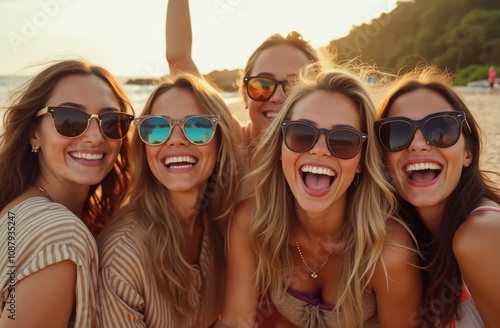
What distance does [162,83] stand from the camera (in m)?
4.04

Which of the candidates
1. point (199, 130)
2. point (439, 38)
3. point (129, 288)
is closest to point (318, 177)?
point (199, 130)

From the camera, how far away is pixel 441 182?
3529 mm

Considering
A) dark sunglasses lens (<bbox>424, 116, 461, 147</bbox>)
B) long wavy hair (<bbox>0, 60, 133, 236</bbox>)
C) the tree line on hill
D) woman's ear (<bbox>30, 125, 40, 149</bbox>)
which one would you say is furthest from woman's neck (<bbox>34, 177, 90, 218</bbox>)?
the tree line on hill

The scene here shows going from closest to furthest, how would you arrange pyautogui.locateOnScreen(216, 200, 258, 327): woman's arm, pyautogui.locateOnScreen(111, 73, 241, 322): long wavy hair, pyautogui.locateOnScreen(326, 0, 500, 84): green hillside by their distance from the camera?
1. pyautogui.locateOnScreen(111, 73, 241, 322): long wavy hair
2. pyautogui.locateOnScreen(216, 200, 258, 327): woman's arm
3. pyautogui.locateOnScreen(326, 0, 500, 84): green hillside

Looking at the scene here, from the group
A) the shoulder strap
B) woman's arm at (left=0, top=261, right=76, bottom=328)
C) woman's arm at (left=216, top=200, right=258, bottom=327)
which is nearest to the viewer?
woman's arm at (left=0, top=261, right=76, bottom=328)

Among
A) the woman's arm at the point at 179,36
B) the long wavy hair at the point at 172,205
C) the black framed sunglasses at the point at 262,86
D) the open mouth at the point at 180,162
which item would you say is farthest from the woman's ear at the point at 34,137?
the woman's arm at the point at 179,36

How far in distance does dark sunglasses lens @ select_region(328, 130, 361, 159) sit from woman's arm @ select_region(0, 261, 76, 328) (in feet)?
6.28

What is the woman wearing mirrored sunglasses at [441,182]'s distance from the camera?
3.44 m

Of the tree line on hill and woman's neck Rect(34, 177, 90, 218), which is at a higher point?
the tree line on hill

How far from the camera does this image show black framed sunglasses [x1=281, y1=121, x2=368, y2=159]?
350 centimetres

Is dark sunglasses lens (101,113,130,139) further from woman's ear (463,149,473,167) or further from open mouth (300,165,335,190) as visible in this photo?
woman's ear (463,149,473,167)

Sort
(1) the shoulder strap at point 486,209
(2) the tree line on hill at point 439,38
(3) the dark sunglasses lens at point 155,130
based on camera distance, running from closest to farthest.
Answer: (1) the shoulder strap at point 486,209
(3) the dark sunglasses lens at point 155,130
(2) the tree line on hill at point 439,38

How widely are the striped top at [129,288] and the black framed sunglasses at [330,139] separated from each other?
1352 millimetres

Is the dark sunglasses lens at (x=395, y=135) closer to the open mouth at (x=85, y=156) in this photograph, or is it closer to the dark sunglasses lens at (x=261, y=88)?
the dark sunglasses lens at (x=261, y=88)
